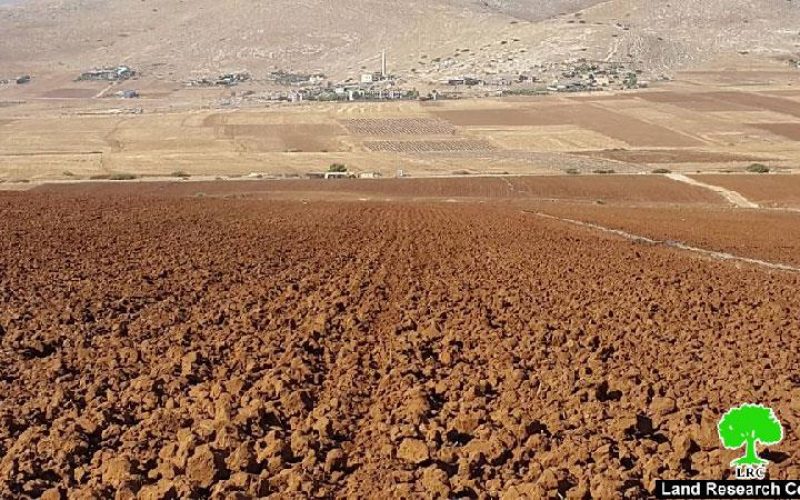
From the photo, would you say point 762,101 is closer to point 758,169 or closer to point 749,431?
point 758,169

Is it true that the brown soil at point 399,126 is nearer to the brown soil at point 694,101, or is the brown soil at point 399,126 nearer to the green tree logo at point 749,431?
the brown soil at point 694,101

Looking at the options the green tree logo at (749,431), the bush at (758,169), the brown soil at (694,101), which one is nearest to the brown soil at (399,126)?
the bush at (758,169)

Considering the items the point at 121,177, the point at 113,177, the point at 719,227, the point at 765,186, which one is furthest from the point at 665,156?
the point at 113,177

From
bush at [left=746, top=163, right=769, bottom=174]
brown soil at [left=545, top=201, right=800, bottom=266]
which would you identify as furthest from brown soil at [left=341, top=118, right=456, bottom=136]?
brown soil at [left=545, top=201, right=800, bottom=266]

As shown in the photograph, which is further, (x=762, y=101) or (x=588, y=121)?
(x=762, y=101)

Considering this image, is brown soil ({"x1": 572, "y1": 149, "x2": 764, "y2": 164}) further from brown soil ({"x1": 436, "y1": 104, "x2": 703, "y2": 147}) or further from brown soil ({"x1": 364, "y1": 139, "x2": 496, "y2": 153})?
brown soil ({"x1": 364, "y1": 139, "x2": 496, "y2": 153})

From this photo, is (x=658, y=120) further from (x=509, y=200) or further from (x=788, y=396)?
(x=788, y=396)

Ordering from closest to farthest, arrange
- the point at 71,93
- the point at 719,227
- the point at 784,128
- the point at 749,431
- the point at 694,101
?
the point at 749,431 < the point at 719,227 < the point at 784,128 < the point at 694,101 < the point at 71,93
